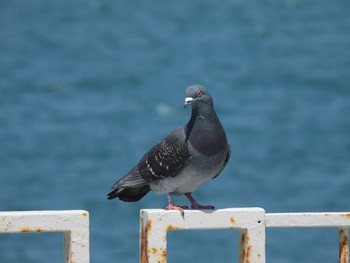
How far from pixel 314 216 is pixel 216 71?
52.0m

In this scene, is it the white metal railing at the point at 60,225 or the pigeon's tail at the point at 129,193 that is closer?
the white metal railing at the point at 60,225

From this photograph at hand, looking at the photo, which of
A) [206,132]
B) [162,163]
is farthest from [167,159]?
[206,132]

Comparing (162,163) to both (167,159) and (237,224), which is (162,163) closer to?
(167,159)

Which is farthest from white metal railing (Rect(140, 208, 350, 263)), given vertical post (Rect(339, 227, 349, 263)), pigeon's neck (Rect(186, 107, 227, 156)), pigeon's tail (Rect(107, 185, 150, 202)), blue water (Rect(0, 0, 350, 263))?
blue water (Rect(0, 0, 350, 263))

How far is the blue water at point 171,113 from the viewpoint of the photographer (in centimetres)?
3584

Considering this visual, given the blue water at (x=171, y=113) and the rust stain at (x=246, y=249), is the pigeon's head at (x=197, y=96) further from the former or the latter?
the blue water at (x=171, y=113)

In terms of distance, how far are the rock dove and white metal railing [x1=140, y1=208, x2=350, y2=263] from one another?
99 cm

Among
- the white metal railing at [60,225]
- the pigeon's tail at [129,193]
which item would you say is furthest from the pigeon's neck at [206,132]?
the white metal railing at [60,225]

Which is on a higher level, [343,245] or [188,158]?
[188,158]

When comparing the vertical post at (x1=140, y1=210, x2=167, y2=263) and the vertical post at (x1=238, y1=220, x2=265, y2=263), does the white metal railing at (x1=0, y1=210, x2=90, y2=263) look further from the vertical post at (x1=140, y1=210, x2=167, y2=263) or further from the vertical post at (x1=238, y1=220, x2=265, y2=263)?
the vertical post at (x1=238, y1=220, x2=265, y2=263)

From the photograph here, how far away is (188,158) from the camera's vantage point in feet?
26.8

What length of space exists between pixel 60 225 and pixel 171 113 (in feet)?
150

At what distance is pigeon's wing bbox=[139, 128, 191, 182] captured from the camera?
820 cm

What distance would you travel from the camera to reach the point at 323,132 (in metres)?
49.0
